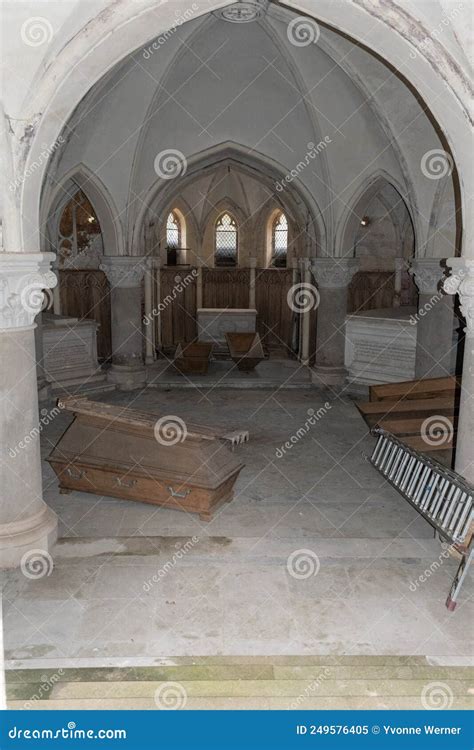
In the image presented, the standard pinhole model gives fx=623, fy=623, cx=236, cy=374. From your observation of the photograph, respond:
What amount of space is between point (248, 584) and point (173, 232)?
14838mm

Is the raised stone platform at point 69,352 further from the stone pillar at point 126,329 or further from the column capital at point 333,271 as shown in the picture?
the column capital at point 333,271

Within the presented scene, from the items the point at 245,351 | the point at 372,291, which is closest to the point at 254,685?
the point at 245,351

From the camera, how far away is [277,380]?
12.8 meters

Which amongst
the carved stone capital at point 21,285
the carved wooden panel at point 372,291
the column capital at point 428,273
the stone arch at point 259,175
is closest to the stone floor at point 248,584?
the carved stone capital at point 21,285

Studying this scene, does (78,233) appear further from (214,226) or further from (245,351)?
(245,351)

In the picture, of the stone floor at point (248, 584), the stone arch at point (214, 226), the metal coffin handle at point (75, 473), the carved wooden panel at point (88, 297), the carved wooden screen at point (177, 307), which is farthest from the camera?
the stone arch at point (214, 226)

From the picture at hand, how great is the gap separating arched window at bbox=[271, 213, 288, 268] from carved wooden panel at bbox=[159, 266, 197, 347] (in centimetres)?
260

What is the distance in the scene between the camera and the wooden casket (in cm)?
613

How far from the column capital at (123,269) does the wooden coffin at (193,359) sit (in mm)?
1770

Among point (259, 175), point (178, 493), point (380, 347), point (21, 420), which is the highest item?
point (259, 175)

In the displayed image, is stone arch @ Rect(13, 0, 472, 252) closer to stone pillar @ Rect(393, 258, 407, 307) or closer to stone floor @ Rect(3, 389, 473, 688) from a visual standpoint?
stone floor @ Rect(3, 389, 473, 688)

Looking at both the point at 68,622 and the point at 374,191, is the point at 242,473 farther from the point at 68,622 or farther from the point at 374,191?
the point at 374,191

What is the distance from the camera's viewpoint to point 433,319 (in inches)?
419

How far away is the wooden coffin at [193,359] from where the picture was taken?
42.7 ft
